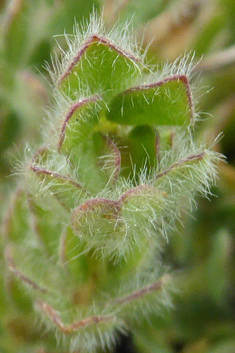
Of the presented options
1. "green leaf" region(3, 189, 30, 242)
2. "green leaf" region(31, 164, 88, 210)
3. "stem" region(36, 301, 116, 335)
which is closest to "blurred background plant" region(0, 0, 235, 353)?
"green leaf" region(3, 189, 30, 242)

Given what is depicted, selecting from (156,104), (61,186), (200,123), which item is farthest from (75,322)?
(200,123)

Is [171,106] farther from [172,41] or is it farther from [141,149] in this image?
[172,41]

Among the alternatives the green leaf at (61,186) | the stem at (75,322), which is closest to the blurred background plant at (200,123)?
the stem at (75,322)

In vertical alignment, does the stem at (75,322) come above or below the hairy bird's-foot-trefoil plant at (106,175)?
below

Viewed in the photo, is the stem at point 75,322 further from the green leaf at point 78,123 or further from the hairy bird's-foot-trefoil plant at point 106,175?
the green leaf at point 78,123

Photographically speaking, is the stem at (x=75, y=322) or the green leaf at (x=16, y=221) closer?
the stem at (x=75, y=322)

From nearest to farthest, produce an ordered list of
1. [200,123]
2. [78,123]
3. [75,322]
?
[78,123] < [75,322] < [200,123]

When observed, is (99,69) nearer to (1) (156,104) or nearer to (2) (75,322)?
(1) (156,104)
